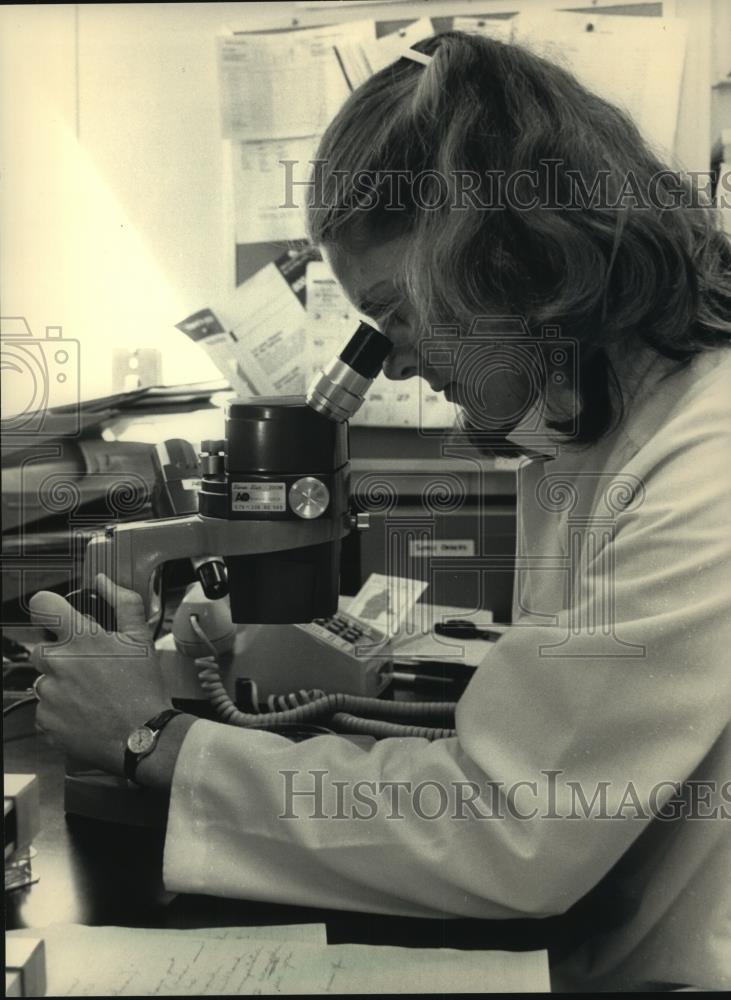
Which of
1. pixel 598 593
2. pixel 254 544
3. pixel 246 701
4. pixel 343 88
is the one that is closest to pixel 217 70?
pixel 343 88

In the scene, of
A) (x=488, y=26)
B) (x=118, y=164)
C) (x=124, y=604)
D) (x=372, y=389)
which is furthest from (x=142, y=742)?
(x=488, y=26)

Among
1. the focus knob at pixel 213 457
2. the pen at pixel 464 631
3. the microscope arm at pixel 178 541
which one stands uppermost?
the focus knob at pixel 213 457

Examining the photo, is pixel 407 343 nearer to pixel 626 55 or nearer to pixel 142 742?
pixel 626 55

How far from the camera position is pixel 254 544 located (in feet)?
3.19

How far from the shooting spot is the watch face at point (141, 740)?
3.24ft

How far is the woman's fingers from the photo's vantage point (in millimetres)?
1055

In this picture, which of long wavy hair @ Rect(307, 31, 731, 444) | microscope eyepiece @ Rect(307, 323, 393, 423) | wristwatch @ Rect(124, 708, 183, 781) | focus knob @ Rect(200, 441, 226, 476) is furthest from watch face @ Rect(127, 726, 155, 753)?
long wavy hair @ Rect(307, 31, 731, 444)

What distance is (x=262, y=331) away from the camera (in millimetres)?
1156

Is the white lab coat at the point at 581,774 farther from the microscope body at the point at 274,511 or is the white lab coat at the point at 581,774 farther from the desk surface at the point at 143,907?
the microscope body at the point at 274,511

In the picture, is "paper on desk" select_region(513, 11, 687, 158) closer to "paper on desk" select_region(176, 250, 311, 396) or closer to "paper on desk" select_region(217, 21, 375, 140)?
"paper on desk" select_region(217, 21, 375, 140)

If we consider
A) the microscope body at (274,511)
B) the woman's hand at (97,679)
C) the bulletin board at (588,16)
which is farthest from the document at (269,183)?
the woman's hand at (97,679)

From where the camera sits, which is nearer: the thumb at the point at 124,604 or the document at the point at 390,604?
the thumb at the point at 124,604

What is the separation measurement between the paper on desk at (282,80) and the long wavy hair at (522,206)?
0.14 ft

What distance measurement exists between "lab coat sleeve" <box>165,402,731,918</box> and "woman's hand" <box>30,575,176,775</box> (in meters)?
0.11
